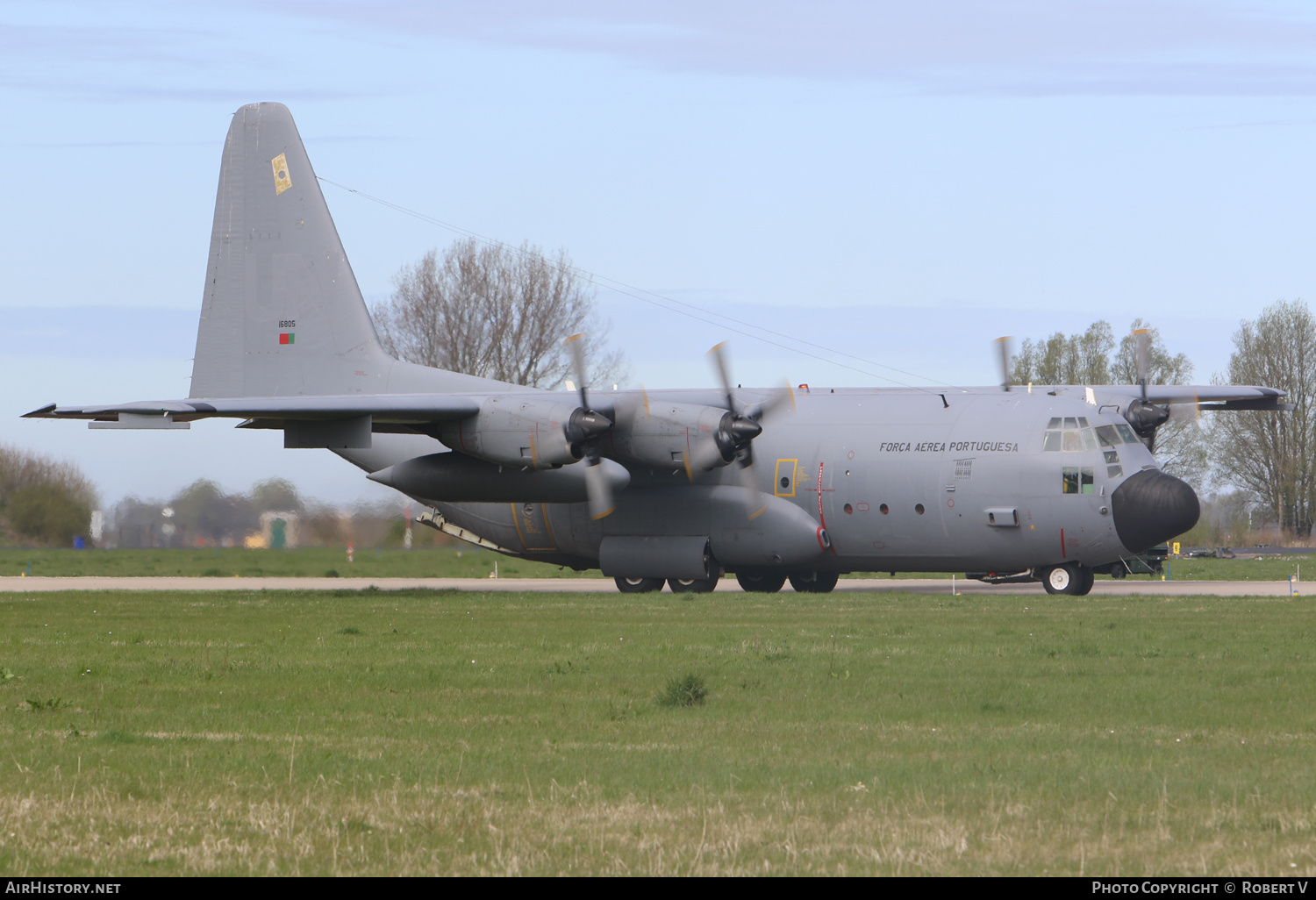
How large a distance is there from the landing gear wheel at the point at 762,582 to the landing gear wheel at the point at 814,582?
0.34 meters

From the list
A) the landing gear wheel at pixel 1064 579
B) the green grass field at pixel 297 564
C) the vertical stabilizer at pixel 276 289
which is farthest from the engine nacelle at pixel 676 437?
the green grass field at pixel 297 564

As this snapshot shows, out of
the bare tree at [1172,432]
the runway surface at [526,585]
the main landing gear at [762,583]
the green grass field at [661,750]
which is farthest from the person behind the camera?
the bare tree at [1172,432]

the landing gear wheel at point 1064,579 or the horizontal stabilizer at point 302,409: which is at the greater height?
the horizontal stabilizer at point 302,409

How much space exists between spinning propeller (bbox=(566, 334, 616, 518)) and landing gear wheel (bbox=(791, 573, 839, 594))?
582cm

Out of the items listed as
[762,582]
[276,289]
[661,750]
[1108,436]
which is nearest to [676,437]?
[762,582]

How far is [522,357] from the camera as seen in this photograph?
61.8 meters

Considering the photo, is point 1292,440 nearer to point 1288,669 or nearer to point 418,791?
point 1288,669

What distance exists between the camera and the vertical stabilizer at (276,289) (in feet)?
108

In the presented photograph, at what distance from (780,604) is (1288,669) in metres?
11.5

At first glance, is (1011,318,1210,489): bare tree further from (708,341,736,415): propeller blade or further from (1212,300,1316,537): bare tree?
(708,341,736,415): propeller blade

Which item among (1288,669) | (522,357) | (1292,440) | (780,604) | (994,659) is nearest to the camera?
(1288,669)

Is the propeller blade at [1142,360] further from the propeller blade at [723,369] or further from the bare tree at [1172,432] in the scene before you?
the bare tree at [1172,432]

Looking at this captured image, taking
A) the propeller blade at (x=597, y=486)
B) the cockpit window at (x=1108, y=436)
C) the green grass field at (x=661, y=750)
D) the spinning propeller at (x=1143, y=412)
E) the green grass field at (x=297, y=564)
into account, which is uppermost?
the spinning propeller at (x=1143, y=412)

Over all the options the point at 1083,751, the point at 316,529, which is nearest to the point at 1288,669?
the point at 1083,751
